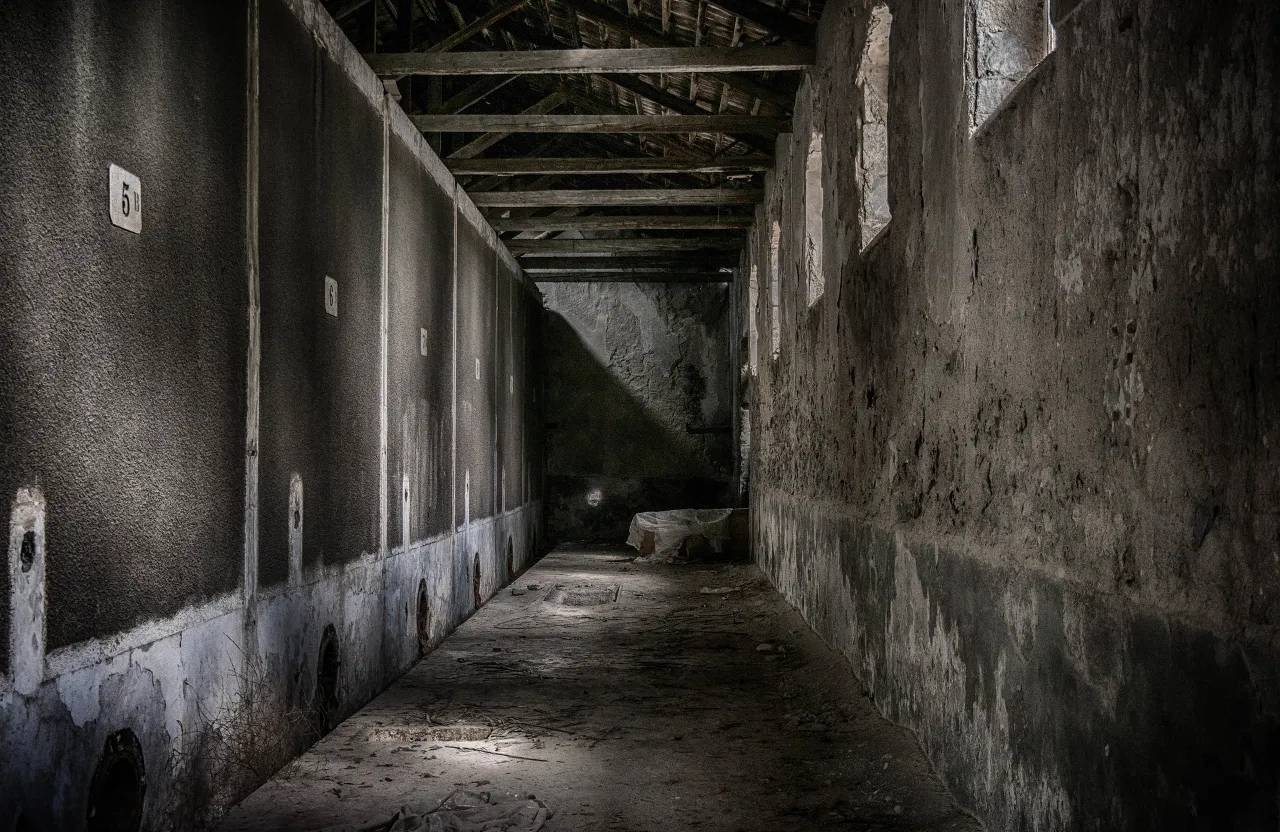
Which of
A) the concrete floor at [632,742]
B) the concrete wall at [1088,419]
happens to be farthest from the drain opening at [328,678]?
the concrete wall at [1088,419]

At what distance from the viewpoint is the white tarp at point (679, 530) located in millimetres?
13562

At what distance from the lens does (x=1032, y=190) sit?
3088 mm

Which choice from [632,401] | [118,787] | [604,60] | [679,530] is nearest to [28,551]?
[118,787]

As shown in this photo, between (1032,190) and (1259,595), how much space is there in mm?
1606

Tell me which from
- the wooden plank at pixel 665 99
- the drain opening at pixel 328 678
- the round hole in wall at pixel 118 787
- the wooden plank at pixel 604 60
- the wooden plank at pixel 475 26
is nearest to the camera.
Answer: the round hole in wall at pixel 118 787

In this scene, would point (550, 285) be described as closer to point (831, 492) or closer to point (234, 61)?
point (831, 492)

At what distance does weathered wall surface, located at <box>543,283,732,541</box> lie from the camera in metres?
16.8

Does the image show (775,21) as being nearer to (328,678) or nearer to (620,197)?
(620,197)

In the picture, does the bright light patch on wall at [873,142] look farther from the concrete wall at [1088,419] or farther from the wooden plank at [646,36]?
the wooden plank at [646,36]

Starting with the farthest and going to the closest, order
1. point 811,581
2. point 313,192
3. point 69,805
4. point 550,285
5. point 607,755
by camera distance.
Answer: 1. point 550,285
2. point 811,581
3. point 313,192
4. point 607,755
5. point 69,805

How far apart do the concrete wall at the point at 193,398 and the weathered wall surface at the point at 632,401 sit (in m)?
9.95

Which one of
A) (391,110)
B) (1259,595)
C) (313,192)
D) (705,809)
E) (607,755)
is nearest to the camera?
(1259,595)

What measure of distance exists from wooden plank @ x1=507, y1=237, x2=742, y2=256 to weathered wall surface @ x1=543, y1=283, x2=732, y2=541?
2938 mm

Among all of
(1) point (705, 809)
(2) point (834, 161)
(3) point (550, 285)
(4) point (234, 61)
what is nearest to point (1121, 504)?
(1) point (705, 809)
